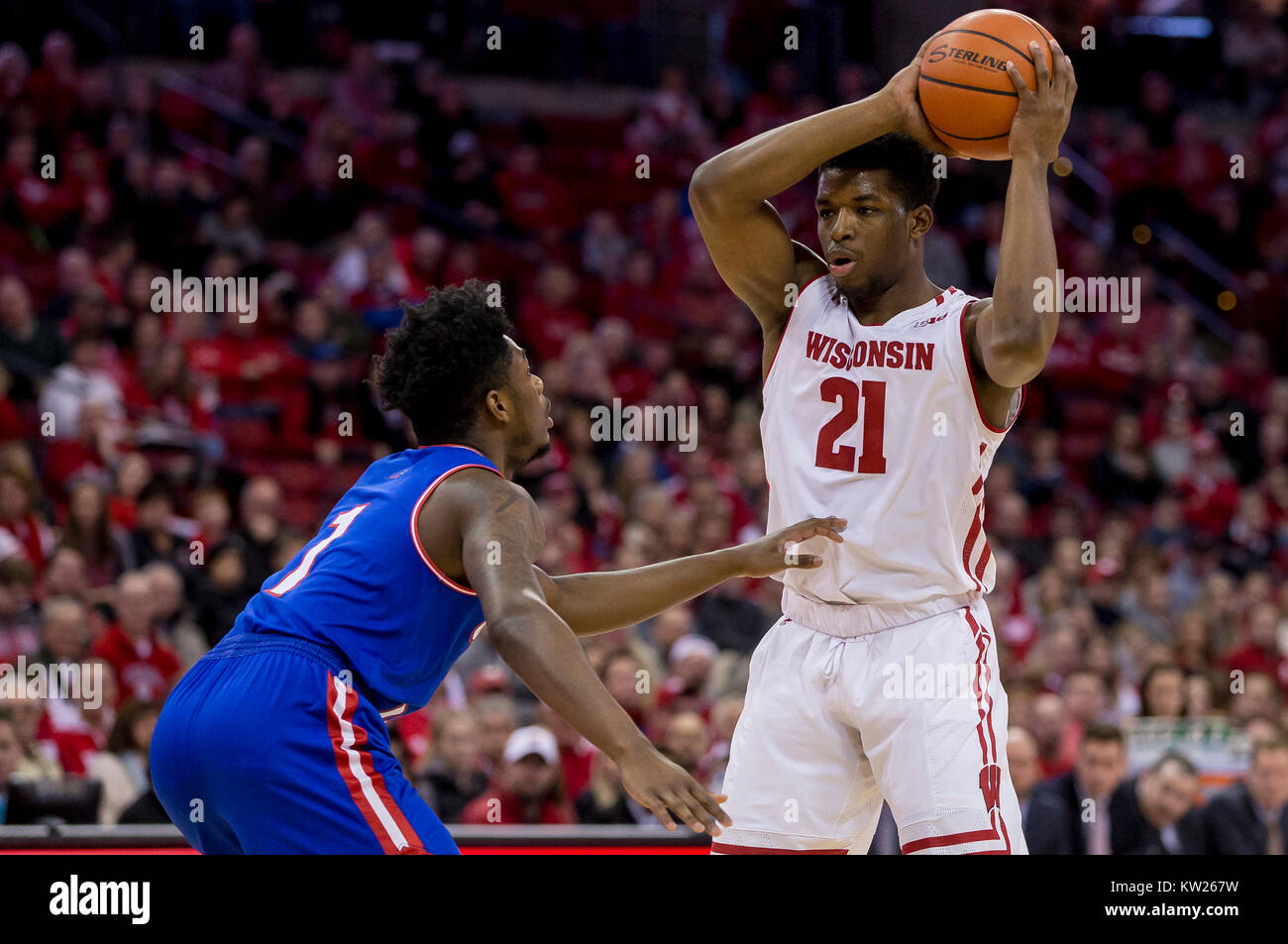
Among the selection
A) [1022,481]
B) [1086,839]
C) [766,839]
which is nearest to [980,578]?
[766,839]

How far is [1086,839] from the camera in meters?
6.29

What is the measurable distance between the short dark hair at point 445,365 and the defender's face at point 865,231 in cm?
81

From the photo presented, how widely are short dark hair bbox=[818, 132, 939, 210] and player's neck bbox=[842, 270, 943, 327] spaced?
0.18 metres

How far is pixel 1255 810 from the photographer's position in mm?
6539

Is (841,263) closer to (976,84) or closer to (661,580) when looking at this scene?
(976,84)

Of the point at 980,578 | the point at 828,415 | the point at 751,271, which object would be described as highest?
the point at 751,271

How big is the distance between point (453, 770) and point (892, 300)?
3.49m

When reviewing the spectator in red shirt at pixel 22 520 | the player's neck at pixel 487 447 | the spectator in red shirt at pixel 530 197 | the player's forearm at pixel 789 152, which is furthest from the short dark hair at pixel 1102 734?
the spectator in red shirt at pixel 530 197

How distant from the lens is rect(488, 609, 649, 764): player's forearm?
2.74 metres

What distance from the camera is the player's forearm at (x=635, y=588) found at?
3506mm

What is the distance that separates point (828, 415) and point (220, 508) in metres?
5.04

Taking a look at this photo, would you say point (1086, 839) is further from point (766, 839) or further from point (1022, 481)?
point (1022, 481)

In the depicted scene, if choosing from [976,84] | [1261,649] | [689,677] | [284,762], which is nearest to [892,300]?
[976,84]

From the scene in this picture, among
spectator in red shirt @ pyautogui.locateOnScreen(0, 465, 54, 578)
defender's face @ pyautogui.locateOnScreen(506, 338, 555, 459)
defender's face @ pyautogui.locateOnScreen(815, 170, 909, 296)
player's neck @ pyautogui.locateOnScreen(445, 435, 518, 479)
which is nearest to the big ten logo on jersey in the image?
defender's face @ pyautogui.locateOnScreen(815, 170, 909, 296)
